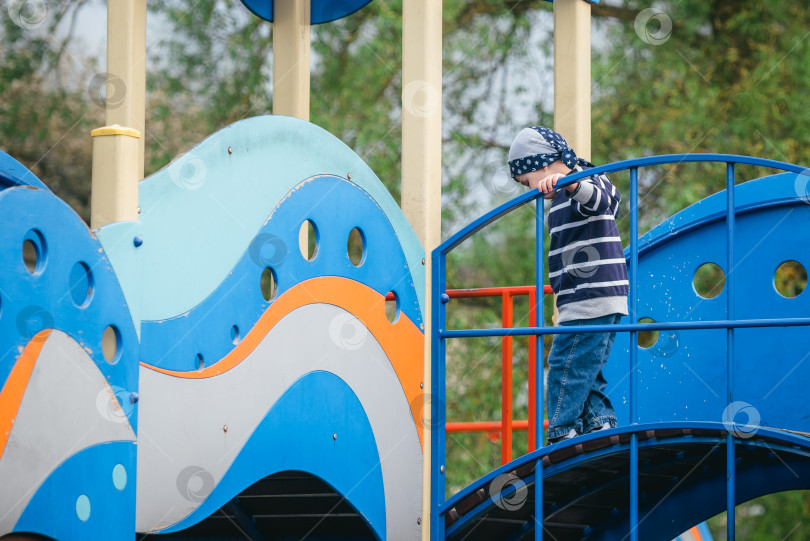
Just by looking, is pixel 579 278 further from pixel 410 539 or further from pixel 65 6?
pixel 65 6

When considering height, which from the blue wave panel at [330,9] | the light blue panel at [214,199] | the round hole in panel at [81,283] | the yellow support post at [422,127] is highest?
the blue wave panel at [330,9]

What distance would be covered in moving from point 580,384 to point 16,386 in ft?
6.47

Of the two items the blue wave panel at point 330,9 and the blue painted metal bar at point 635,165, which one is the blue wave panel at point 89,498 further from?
the blue wave panel at point 330,9

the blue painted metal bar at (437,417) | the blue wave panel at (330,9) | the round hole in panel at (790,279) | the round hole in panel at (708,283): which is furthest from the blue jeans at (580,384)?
the round hole in panel at (790,279)

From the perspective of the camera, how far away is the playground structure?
2137 millimetres

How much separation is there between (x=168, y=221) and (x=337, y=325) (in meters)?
0.80

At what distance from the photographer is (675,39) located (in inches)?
387

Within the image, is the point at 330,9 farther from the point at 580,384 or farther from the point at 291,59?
the point at 580,384

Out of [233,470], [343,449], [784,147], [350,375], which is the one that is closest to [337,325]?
[350,375]

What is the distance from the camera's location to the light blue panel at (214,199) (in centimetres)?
247

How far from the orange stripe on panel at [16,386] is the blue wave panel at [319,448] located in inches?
28.5

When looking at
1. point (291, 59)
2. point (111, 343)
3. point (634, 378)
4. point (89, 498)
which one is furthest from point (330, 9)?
point (89, 498)

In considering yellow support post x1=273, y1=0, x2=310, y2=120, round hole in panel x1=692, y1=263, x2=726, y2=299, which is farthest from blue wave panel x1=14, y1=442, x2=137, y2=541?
round hole in panel x1=692, y1=263, x2=726, y2=299

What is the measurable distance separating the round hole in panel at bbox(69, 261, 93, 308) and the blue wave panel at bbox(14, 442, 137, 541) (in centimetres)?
31
